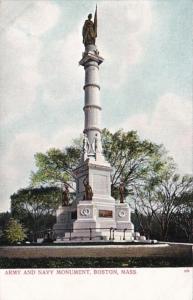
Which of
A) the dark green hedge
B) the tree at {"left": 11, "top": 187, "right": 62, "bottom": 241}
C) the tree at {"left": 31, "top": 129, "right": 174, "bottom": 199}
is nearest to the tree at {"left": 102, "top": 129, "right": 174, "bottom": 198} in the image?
the tree at {"left": 31, "top": 129, "right": 174, "bottom": 199}

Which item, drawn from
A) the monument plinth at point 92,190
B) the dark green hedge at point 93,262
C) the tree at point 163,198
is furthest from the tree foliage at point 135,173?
the dark green hedge at point 93,262

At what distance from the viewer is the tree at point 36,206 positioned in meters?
19.3

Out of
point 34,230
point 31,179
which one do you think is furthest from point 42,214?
point 31,179

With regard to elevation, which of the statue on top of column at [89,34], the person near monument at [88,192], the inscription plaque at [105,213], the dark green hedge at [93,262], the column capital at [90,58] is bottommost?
the dark green hedge at [93,262]

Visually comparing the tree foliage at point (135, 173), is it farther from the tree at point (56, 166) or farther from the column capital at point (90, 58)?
the column capital at point (90, 58)

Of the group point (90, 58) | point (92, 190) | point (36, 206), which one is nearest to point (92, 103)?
point (90, 58)

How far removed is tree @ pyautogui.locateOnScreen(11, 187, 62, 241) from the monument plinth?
6.40m

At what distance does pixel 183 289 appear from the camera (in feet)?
18.2

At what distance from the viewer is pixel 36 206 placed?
2052 centimetres

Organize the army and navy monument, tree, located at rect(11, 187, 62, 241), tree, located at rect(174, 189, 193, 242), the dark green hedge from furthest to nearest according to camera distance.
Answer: tree, located at rect(11, 187, 62, 241), tree, located at rect(174, 189, 193, 242), the army and navy monument, the dark green hedge

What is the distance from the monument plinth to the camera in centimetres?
1137

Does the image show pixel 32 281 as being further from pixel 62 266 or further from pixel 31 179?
pixel 31 179

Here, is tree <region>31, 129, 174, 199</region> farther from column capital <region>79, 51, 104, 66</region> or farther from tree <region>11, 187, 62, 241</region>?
column capital <region>79, 51, 104, 66</region>

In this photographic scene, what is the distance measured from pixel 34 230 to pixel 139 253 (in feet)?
45.2
